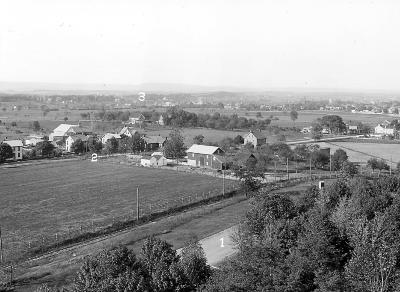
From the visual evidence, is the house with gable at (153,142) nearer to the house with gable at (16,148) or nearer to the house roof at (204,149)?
the house roof at (204,149)

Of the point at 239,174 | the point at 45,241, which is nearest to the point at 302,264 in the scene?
the point at 45,241

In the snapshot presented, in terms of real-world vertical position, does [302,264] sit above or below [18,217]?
above

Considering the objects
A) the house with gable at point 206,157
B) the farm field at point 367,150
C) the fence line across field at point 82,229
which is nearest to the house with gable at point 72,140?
the house with gable at point 206,157

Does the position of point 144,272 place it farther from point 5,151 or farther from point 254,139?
point 254,139

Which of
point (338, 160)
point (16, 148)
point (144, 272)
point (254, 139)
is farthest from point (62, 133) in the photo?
point (144, 272)

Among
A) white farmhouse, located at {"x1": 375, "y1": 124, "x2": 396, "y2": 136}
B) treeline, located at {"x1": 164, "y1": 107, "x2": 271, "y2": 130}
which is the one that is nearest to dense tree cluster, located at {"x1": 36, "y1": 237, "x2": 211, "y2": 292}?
white farmhouse, located at {"x1": 375, "y1": 124, "x2": 396, "y2": 136}

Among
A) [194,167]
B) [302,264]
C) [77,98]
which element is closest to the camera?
[302,264]

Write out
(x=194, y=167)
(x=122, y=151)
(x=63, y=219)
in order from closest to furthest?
1. (x=63, y=219)
2. (x=194, y=167)
3. (x=122, y=151)

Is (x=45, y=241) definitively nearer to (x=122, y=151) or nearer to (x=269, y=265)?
(x=269, y=265)
